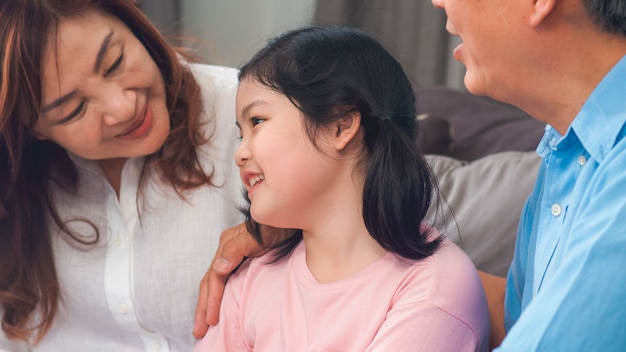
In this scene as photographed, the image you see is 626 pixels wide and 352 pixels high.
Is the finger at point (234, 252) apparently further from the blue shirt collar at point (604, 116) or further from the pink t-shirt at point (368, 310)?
the blue shirt collar at point (604, 116)

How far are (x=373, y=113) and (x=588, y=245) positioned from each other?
488 millimetres

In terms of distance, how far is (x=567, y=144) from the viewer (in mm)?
1165

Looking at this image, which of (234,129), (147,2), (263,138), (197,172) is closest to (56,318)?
(197,172)

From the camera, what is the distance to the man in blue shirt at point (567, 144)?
2.87 feet

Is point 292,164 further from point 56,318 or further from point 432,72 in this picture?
point 432,72

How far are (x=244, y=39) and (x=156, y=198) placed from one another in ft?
6.06

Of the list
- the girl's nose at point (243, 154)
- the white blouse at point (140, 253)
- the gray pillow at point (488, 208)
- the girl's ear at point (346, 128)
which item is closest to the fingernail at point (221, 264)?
the white blouse at point (140, 253)

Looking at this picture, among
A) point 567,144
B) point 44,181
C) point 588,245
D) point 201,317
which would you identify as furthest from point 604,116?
point 44,181

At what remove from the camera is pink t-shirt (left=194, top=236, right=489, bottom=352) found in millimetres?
1196

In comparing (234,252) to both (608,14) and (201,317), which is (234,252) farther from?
(608,14)

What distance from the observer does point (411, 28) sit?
309 cm

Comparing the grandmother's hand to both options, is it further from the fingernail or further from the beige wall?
the beige wall

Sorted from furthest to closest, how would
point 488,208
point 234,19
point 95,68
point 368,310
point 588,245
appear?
point 234,19 → point 488,208 → point 95,68 → point 368,310 → point 588,245

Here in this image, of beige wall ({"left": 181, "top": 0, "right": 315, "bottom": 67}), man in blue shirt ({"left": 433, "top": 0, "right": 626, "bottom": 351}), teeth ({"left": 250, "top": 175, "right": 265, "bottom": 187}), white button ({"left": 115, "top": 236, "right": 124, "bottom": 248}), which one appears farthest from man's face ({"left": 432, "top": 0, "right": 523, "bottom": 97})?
beige wall ({"left": 181, "top": 0, "right": 315, "bottom": 67})
